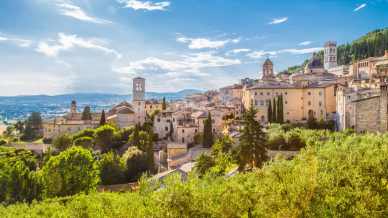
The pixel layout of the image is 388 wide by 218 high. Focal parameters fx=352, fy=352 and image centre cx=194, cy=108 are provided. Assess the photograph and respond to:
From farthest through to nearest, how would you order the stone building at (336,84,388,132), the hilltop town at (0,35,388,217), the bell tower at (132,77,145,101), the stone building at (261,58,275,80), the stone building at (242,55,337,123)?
1. the bell tower at (132,77,145,101)
2. the stone building at (261,58,275,80)
3. the stone building at (242,55,337,123)
4. the stone building at (336,84,388,132)
5. the hilltop town at (0,35,388,217)

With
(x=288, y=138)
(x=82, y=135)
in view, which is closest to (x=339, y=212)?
(x=288, y=138)

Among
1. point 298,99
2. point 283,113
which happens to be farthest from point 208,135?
point 298,99

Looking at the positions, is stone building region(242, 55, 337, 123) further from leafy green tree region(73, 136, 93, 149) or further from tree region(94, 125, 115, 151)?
leafy green tree region(73, 136, 93, 149)

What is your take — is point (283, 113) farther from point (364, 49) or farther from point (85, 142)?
point (364, 49)

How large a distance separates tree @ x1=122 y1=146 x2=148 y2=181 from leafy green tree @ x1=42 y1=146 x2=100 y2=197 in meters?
8.30

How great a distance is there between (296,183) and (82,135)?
55299 millimetres

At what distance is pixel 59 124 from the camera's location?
7519 cm

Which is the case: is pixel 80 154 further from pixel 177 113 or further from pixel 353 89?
pixel 353 89

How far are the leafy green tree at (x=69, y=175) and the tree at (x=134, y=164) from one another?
8296mm

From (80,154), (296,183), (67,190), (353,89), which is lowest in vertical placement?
(67,190)

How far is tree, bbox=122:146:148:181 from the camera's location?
43.0 meters

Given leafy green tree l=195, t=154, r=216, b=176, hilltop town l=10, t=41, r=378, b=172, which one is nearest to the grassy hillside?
leafy green tree l=195, t=154, r=216, b=176

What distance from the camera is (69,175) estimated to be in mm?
33156

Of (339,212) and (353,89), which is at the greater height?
(353,89)
